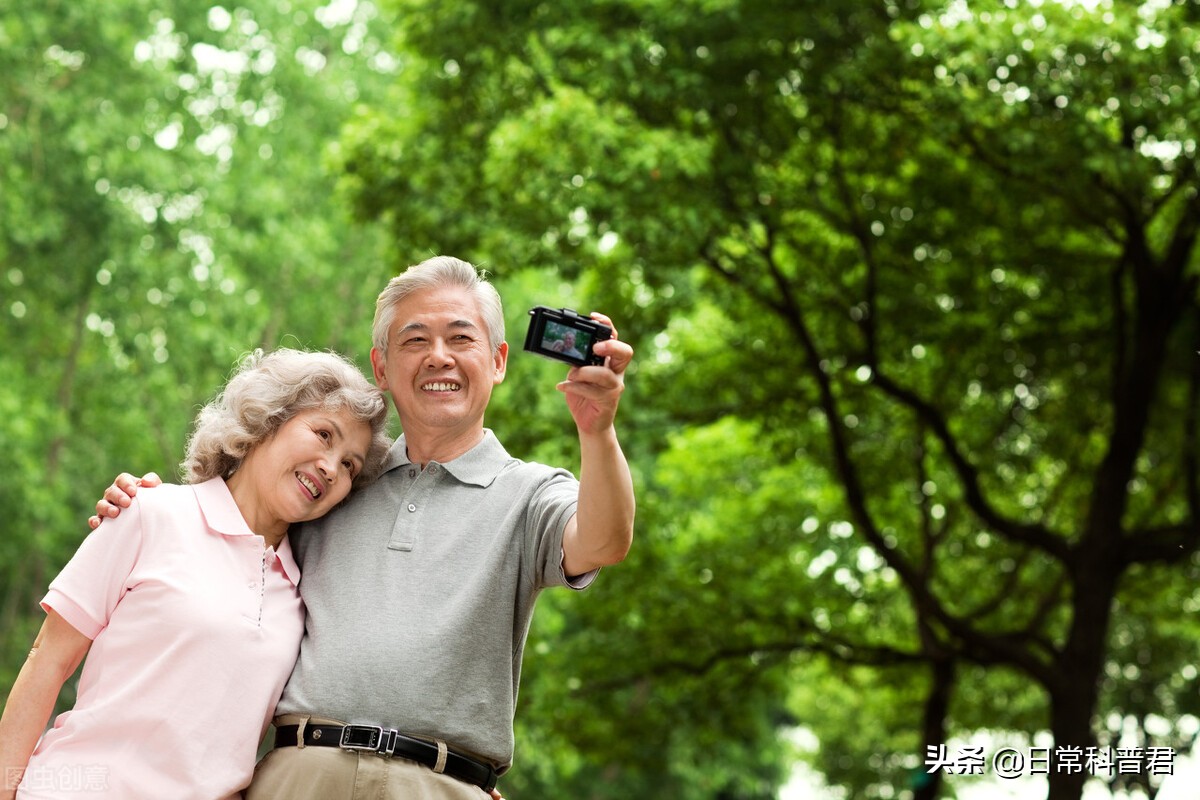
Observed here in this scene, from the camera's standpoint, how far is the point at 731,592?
1350 centimetres

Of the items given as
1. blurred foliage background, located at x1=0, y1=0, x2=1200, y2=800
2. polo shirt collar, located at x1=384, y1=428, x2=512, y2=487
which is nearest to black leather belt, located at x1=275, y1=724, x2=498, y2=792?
polo shirt collar, located at x1=384, y1=428, x2=512, y2=487

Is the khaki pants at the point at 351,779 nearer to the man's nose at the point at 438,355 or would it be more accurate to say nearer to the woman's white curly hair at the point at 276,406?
the woman's white curly hair at the point at 276,406

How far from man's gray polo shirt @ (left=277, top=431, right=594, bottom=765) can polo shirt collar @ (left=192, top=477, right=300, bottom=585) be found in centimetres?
5

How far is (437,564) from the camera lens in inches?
126

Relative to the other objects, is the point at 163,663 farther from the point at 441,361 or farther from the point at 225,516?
the point at 441,361

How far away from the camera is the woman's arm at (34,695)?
3078 millimetres

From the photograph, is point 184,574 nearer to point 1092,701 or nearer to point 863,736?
point 1092,701

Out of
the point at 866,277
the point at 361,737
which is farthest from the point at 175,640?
the point at 866,277

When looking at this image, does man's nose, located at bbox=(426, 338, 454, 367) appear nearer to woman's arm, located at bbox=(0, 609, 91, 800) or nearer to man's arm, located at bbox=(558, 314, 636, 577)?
man's arm, located at bbox=(558, 314, 636, 577)

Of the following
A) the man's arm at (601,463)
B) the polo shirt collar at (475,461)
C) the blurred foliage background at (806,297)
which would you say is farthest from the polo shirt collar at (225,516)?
the blurred foliage background at (806,297)

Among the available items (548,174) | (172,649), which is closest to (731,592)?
(548,174)

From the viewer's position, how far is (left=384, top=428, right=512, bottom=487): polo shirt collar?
133 inches

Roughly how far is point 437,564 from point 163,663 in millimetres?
644

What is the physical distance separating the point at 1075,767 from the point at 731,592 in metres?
4.36
